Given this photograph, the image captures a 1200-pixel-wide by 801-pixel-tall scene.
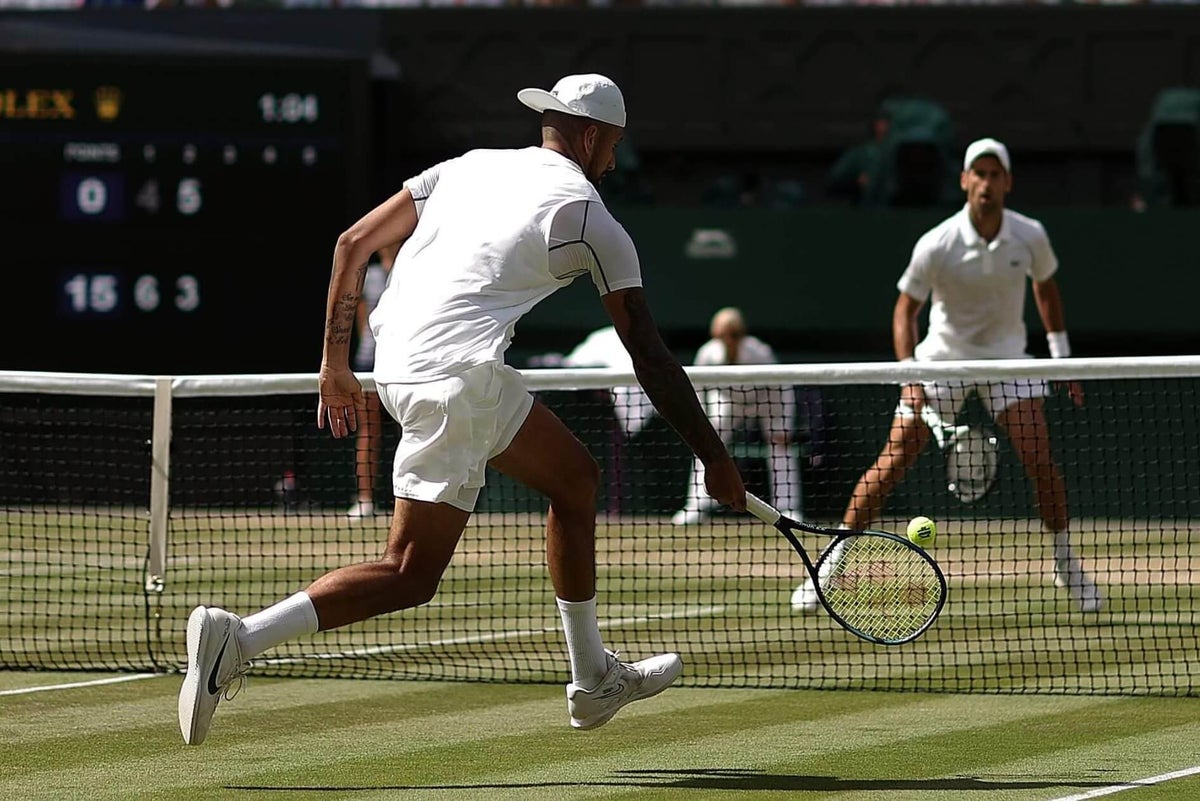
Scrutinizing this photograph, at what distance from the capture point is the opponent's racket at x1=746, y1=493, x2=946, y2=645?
615 centimetres

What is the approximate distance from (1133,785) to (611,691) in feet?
4.62

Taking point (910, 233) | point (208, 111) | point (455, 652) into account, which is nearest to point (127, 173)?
point (208, 111)

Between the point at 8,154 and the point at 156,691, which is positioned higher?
the point at 8,154

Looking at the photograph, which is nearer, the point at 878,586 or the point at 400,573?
the point at 400,573

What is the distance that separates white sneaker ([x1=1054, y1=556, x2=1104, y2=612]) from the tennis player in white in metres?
3.59

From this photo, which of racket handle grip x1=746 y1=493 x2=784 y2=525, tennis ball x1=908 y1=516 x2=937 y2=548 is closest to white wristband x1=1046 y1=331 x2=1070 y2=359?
tennis ball x1=908 y1=516 x2=937 y2=548

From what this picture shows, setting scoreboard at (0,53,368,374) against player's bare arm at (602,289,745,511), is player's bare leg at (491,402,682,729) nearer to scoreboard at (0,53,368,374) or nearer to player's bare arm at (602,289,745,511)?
player's bare arm at (602,289,745,511)

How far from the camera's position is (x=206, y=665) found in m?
5.44

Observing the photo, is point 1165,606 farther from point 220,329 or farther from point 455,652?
point 220,329

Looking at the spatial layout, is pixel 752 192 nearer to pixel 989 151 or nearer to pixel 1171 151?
pixel 1171 151

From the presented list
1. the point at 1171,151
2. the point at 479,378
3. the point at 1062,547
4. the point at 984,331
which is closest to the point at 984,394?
the point at 984,331

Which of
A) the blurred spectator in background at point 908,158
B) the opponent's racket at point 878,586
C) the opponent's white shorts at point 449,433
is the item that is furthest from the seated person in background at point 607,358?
the opponent's white shorts at point 449,433

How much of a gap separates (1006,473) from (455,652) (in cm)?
615

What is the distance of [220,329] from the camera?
15.3 m
